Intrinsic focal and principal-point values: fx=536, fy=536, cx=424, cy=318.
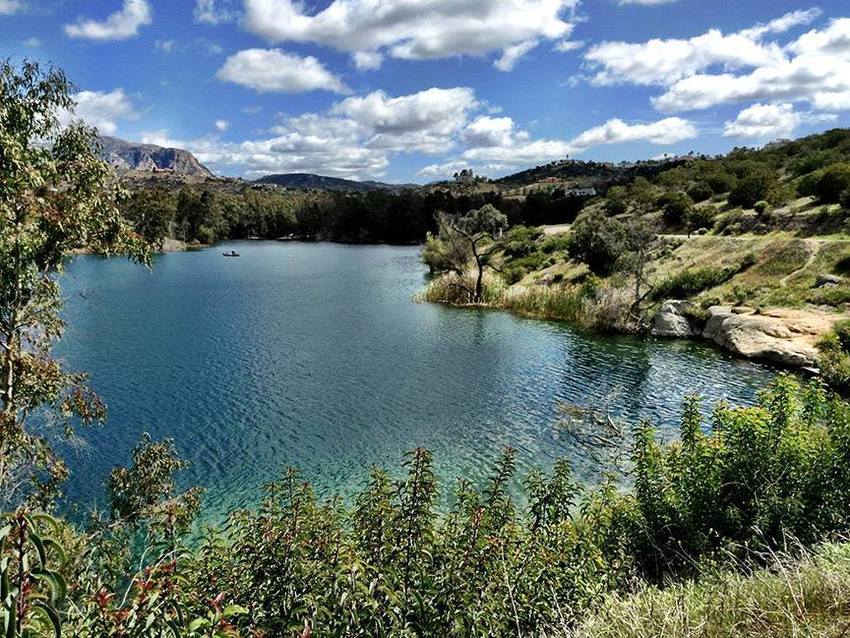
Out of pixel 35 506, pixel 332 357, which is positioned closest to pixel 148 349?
pixel 332 357

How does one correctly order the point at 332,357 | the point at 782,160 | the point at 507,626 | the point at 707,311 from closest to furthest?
the point at 507,626 < the point at 332,357 < the point at 707,311 < the point at 782,160

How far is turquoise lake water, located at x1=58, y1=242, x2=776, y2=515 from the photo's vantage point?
17469mm

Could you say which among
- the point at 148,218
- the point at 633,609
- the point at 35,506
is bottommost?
the point at 35,506

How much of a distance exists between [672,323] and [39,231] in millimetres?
33440

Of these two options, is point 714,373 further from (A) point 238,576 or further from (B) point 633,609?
(A) point 238,576

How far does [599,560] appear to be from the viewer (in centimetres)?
812

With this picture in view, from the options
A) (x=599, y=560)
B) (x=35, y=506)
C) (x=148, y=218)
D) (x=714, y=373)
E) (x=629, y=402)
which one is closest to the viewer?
(x=599, y=560)

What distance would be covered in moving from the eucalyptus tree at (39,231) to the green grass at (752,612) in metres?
10.2

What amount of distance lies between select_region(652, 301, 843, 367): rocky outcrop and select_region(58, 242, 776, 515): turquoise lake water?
4.11ft

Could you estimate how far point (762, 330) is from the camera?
95.6 ft

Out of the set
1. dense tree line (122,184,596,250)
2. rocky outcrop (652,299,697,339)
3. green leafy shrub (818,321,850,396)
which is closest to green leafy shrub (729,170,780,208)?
rocky outcrop (652,299,697,339)

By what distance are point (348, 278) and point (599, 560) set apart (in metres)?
58.9

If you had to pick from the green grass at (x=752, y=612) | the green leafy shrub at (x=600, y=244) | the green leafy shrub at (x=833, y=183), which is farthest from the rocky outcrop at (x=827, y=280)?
A: the green grass at (x=752, y=612)

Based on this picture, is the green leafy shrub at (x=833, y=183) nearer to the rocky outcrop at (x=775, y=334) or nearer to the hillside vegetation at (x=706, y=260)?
the hillside vegetation at (x=706, y=260)
